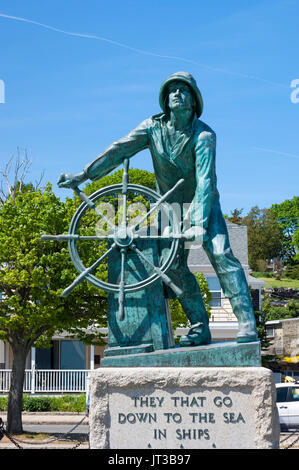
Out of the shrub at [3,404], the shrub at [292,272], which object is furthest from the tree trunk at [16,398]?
the shrub at [292,272]

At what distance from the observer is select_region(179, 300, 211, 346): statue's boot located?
646cm

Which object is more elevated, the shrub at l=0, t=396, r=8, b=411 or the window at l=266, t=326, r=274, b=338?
the window at l=266, t=326, r=274, b=338

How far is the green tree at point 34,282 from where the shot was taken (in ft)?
50.3

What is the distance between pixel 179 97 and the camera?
21.0 ft

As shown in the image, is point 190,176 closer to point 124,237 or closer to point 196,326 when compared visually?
point 124,237

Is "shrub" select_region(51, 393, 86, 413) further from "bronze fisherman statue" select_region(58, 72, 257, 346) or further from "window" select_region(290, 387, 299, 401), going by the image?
"bronze fisherman statue" select_region(58, 72, 257, 346)

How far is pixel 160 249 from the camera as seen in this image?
645cm

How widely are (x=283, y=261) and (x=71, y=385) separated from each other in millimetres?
53676


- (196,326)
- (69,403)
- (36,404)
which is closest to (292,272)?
(69,403)

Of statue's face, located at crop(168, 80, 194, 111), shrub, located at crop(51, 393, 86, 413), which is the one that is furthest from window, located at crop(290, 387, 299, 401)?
statue's face, located at crop(168, 80, 194, 111)

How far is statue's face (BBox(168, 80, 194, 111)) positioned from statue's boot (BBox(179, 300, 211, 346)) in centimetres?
190

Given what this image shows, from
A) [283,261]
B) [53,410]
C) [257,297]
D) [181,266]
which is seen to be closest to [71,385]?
[53,410]

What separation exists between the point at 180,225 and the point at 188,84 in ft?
4.51

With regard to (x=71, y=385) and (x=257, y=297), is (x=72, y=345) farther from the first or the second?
(x=257, y=297)
